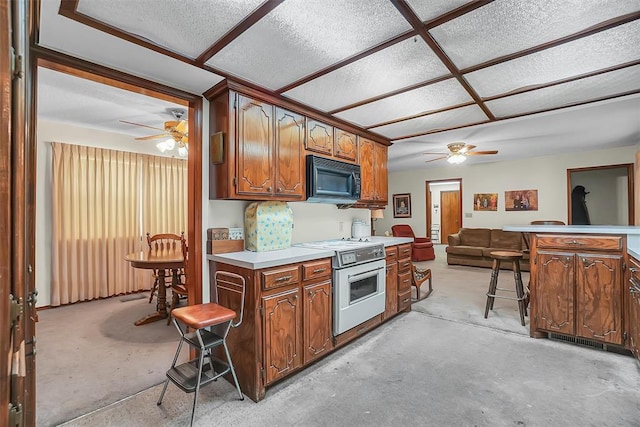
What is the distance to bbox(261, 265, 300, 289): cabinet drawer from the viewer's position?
2.04m

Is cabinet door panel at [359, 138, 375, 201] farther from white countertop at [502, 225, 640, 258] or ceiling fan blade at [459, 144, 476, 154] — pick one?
ceiling fan blade at [459, 144, 476, 154]

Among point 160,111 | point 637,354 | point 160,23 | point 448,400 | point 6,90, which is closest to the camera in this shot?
point 6,90

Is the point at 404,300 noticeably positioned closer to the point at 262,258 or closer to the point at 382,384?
the point at 382,384

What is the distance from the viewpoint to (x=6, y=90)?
0.52m

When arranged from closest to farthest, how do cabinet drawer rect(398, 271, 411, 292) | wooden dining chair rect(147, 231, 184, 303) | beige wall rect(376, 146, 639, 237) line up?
cabinet drawer rect(398, 271, 411, 292) → wooden dining chair rect(147, 231, 184, 303) → beige wall rect(376, 146, 639, 237)

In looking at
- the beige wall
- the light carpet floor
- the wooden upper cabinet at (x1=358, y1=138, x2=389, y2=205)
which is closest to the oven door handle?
the wooden upper cabinet at (x1=358, y1=138, x2=389, y2=205)

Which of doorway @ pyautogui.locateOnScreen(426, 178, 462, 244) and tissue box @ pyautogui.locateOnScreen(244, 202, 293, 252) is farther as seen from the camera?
doorway @ pyautogui.locateOnScreen(426, 178, 462, 244)

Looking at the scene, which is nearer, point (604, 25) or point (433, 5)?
point (433, 5)

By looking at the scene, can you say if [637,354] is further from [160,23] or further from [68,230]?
[68,230]

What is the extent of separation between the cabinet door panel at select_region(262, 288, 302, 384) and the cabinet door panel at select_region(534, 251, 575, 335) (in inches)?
93.6

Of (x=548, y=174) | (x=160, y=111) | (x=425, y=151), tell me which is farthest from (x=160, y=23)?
(x=548, y=174)

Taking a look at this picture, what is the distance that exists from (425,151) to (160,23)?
5033mm

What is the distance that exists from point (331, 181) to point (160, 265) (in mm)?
2098

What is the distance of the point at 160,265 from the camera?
328 cm
